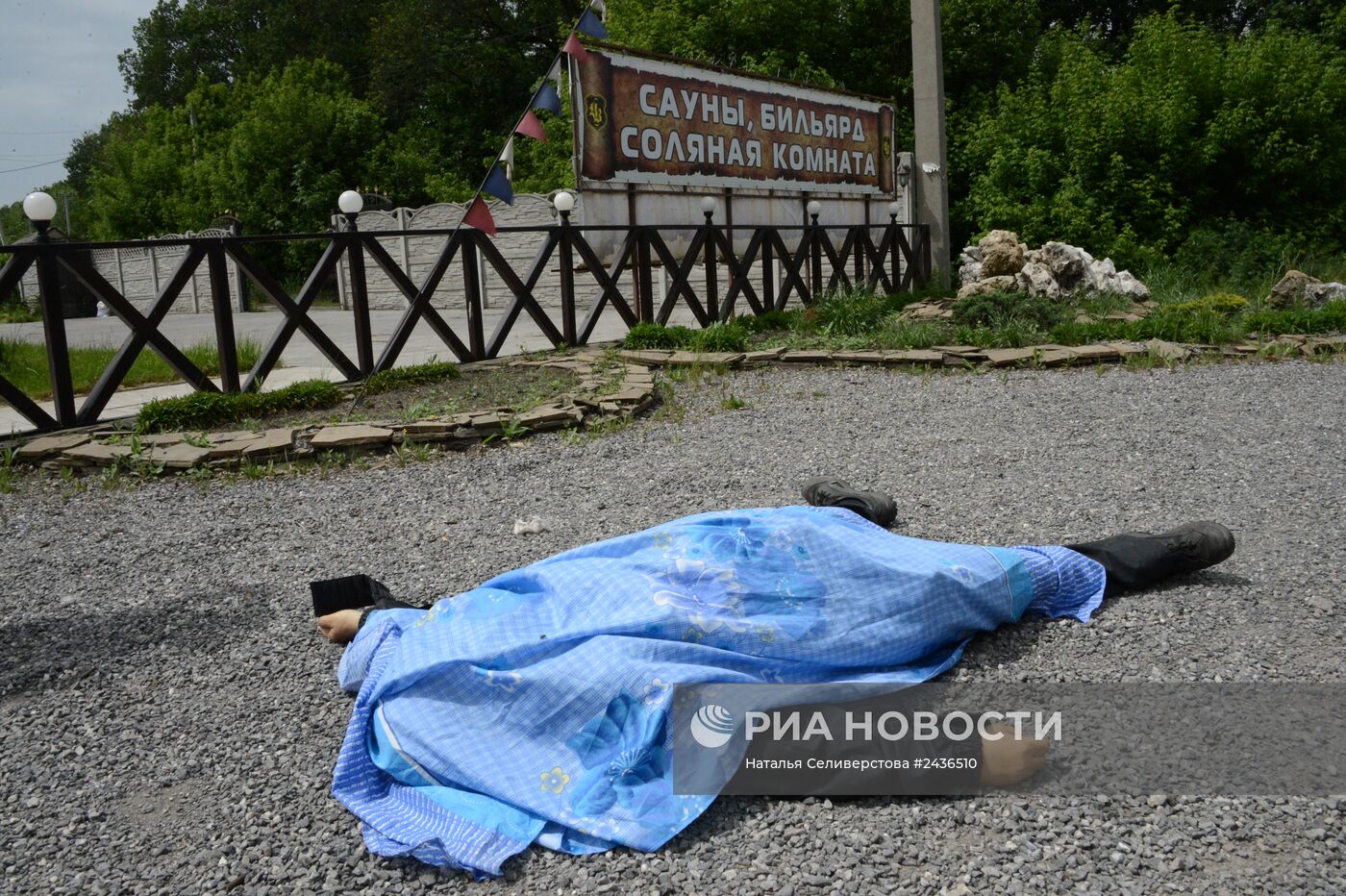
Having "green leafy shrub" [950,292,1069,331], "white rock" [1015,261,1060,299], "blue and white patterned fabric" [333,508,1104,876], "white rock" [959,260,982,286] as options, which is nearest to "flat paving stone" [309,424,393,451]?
"blue and white patterned fabric" [333,508,1104,876]

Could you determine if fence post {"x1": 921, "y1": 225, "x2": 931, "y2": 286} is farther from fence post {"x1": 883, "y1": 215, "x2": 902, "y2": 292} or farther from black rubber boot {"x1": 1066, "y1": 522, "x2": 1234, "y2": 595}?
black rubber boot {"x1": 1066, "y1": 522, "x2": 1234, "y2": 595}

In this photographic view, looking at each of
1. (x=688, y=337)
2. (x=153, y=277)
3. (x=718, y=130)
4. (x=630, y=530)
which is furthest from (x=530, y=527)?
(x=153, y=277)

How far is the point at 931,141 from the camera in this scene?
53.9 feet

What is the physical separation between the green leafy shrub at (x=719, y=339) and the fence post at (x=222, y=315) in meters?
3.88

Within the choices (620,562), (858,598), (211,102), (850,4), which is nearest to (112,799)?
(620,562)

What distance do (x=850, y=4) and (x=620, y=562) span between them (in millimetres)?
21345

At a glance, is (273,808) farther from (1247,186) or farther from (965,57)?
(965,57)

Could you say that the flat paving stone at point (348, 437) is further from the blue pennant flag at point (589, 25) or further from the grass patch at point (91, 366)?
the blue pennant flag at point (589, 25)

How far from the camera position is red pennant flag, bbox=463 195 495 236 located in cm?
839

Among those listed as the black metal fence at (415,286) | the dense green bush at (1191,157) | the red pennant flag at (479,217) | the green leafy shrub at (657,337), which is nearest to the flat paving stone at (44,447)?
the black metal fence at (415,286)

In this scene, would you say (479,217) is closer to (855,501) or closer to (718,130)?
(718,130)

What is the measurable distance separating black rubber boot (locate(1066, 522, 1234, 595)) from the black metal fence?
19.2 ft

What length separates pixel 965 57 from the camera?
71.4ft

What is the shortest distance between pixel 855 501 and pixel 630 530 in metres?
1.03
